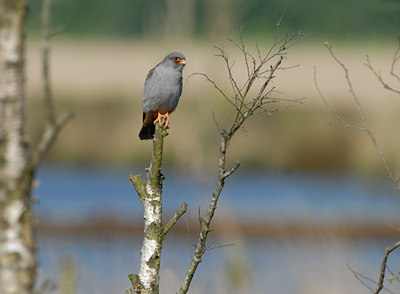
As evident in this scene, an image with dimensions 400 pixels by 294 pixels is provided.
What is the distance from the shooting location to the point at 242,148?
19.7 metres

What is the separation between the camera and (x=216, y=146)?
2106 cm

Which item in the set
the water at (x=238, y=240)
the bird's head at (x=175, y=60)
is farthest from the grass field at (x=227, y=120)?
the bird's head at (x=175, y=60)

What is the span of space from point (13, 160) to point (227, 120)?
16.7m

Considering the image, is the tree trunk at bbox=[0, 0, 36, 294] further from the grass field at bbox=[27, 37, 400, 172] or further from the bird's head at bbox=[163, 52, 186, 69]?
the grass field at bbox=[27, 37, 400, 172]

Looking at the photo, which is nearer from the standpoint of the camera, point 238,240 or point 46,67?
point 46,67

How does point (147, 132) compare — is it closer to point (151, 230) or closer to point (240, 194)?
point (151, 230)

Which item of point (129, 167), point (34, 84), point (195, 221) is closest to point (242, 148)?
point (129, 167)

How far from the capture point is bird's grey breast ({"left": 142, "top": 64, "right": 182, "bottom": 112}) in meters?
4.77

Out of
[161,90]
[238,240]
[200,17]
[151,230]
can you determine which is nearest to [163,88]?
[161,90]

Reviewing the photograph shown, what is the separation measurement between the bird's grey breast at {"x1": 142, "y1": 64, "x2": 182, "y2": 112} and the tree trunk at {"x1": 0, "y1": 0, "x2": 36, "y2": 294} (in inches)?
85.6

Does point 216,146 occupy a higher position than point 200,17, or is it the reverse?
point 200,17

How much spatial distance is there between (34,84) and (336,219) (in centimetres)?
1099

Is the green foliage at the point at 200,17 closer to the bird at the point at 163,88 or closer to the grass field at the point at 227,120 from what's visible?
the grass field at the point at 227,120

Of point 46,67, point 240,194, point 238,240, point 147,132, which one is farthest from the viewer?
point 240,194
